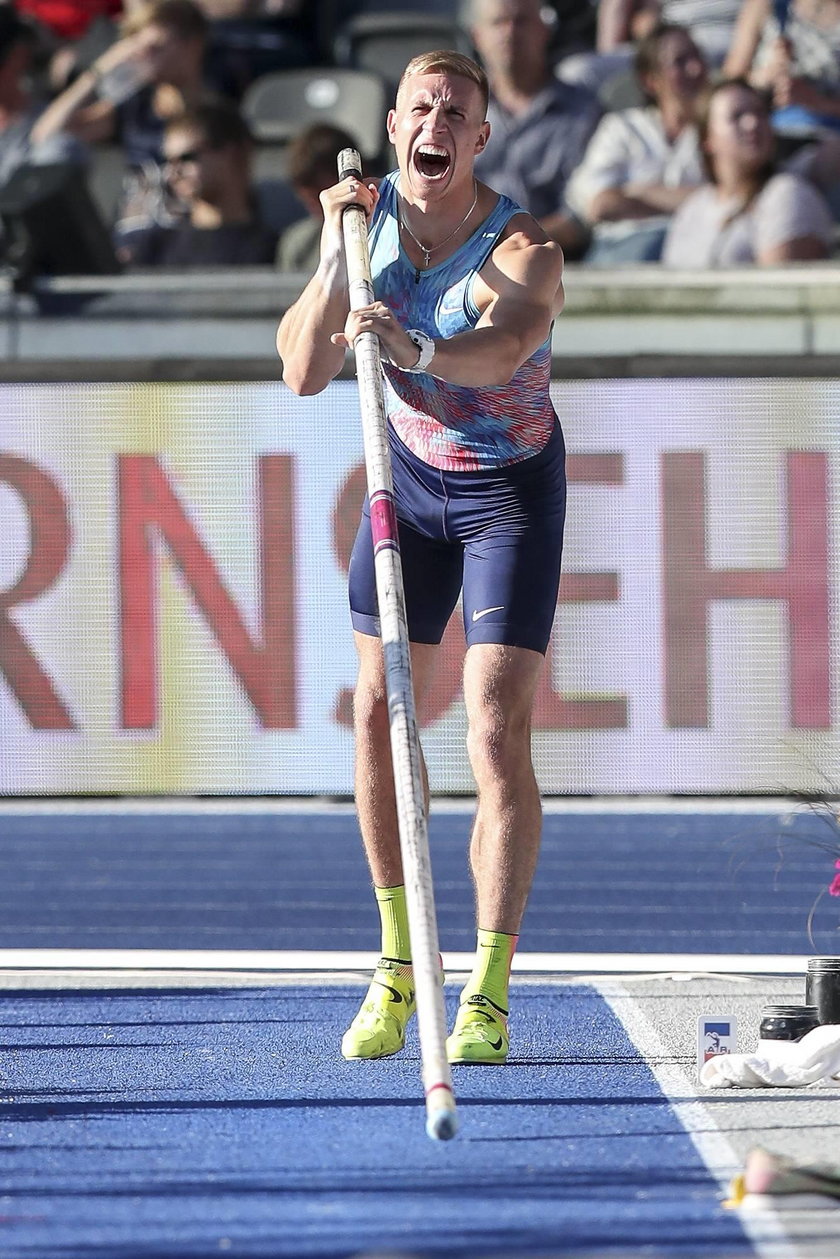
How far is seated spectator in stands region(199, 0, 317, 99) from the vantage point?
510 inches

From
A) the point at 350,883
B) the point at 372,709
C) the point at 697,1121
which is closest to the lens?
the point at 697,1121

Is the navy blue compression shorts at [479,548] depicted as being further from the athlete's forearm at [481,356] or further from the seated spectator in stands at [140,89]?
the seated spectator in stands at [140,89]

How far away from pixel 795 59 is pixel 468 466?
26.2 ft

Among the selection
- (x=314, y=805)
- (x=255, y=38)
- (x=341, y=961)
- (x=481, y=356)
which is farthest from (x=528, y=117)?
(x=481, y=356)

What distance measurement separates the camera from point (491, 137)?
11.5 meters

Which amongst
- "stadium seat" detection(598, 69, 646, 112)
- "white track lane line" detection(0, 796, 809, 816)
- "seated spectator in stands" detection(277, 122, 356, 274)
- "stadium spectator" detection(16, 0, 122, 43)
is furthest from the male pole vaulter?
"stadium spectator" detection(16, 0, 122, 43)

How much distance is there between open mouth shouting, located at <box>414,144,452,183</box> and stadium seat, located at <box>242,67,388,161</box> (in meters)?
7.52

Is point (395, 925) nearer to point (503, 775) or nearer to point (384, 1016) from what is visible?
point (384, 1016)

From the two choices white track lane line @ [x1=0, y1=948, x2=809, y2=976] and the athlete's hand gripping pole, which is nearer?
the athlete's hand gripping pole

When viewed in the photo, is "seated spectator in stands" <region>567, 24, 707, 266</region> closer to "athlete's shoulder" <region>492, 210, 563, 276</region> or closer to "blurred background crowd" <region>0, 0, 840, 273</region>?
"blurred background crowd" <region>0, 0, 840, 273</region>

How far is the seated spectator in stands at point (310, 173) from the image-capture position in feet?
35.2

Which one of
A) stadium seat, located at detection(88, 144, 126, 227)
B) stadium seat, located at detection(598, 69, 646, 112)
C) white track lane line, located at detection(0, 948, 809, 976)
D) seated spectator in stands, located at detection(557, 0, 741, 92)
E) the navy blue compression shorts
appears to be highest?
seated spectator in stands, located at detection(557, 0, 741, 92)

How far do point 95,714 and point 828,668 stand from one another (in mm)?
3226

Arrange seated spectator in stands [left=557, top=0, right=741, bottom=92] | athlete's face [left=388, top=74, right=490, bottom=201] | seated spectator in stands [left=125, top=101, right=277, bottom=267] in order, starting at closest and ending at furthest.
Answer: athlete's face [left=388, top=74, right=490, bottom=201], seated spectator in stands [left=125, top=101, right=277, bottom=267], seated spectator in stands [left=557, top=0, right=741, bottom=92]
